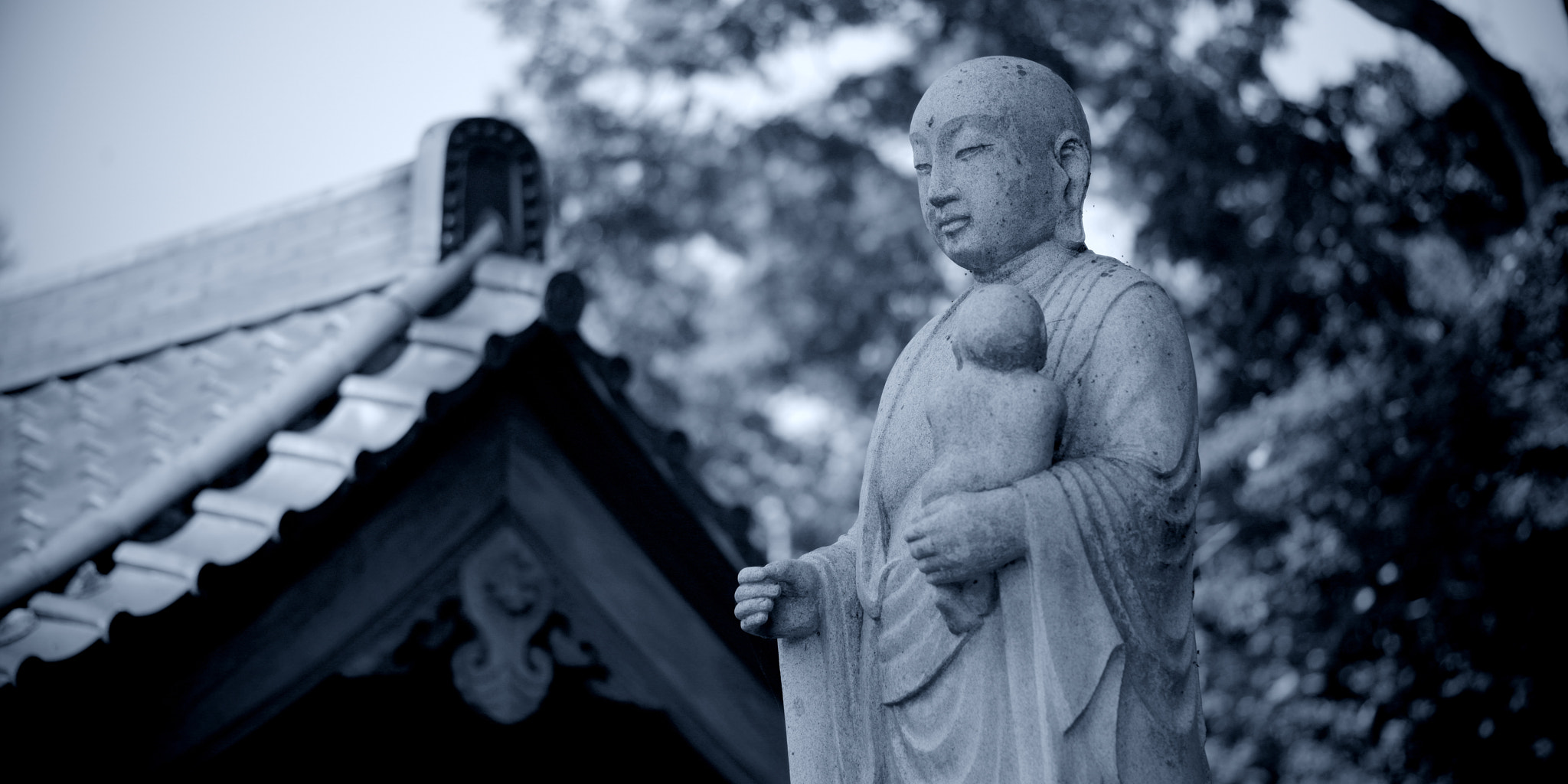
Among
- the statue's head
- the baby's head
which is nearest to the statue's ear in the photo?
the statue's head

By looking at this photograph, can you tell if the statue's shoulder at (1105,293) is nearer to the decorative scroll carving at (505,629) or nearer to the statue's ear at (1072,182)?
the statue's ear at (1072,182)

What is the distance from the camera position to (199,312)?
8.83 m

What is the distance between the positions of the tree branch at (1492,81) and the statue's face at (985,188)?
878 cm

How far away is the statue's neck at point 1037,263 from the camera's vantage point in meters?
3.93

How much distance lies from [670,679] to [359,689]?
3.83ft

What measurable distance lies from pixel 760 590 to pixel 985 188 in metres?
1.05

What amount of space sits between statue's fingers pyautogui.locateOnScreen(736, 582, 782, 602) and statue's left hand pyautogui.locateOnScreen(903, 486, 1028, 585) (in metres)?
0.47

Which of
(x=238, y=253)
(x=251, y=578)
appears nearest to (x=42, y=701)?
(x=251, y=578)

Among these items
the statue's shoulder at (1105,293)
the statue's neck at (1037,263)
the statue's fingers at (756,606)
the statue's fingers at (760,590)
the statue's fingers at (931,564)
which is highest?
the statue's neck at (1037,263)

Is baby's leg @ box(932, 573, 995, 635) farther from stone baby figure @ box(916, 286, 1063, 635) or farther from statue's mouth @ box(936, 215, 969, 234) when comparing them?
statue's mouth @ box(936, 215, 969, 234)

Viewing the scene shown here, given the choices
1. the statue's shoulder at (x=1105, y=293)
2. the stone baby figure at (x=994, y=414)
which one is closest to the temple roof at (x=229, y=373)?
the statue's shoulder at (x=1105, y=293)

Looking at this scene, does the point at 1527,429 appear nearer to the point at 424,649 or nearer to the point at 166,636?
the point at 424,649

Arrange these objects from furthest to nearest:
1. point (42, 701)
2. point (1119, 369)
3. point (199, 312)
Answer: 1. point (199, 312)
2. point (42, 701)
3. point (1119, 369)

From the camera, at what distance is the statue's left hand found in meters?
3.38
